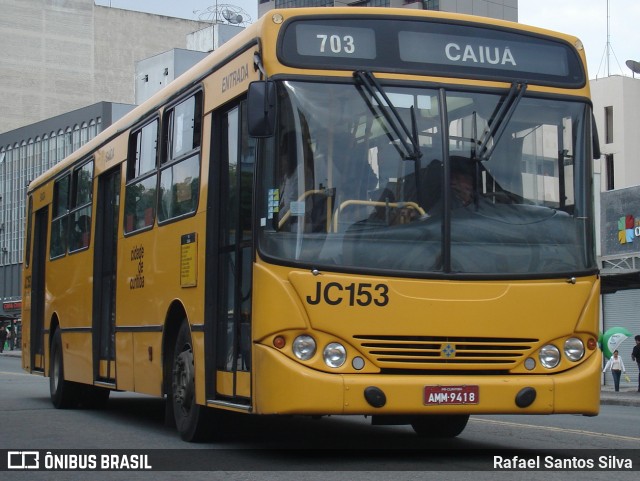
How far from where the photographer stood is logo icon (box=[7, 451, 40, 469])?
9984 mm

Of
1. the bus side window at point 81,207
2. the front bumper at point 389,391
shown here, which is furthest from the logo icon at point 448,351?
the bus side window at point 81,207

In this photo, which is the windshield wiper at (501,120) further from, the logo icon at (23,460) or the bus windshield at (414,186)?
the logo icon at (23,460)

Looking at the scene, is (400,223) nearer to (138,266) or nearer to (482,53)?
(482,53)

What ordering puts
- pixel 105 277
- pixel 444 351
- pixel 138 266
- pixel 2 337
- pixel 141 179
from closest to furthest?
pixel 444 351, pixel 138 266, pixel 141 179, pixel 105 277, pixel 2 337

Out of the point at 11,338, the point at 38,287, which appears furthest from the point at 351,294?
the point at 11,338

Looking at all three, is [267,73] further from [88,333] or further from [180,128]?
[88,333]

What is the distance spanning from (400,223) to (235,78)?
6.91 ft

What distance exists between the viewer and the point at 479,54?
33.7 feet

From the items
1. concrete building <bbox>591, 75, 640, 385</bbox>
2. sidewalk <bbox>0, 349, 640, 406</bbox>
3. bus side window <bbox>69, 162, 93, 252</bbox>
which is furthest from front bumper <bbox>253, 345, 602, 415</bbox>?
concrete building <bbox>591, 75, 640, 385</bbox>

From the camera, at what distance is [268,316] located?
9.46m

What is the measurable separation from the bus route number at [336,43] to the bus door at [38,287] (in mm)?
10591

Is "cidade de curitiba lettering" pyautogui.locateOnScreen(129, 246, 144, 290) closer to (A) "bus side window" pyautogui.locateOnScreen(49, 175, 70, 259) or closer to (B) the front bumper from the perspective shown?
(B) the front bumper

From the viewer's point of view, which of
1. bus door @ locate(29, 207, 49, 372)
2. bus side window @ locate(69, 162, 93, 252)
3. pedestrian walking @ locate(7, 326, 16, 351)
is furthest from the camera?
pedestrian walking @ locate(7, 326, 16, 351)

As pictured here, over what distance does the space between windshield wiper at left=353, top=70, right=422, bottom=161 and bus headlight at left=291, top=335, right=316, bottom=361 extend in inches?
62.9
